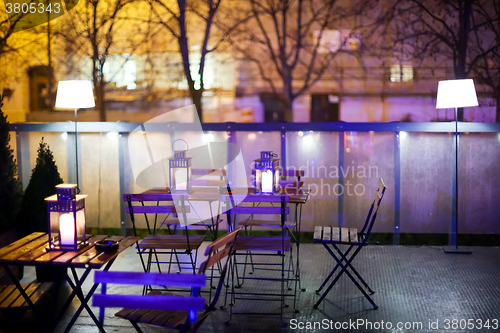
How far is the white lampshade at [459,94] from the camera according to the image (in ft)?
18.4

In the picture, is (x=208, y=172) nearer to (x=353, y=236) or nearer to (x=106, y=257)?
(x=353, y=236)

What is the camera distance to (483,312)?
4145 millimetres

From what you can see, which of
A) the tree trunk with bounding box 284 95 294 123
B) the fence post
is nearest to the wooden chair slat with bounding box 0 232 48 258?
the tree trunk with bounding box 284 95 294 123

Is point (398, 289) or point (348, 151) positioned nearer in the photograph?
point (398, 289)

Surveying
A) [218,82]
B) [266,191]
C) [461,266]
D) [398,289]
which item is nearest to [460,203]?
[461,266]

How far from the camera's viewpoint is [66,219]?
3.43 meters

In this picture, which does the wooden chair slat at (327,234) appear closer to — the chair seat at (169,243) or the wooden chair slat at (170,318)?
the chair seat at (169,243)

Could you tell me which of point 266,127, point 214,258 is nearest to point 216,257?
point 214,258

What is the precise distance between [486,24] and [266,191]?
3903 mm

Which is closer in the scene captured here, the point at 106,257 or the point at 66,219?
the point at 106,257

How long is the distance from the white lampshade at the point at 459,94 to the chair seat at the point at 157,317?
4.14m

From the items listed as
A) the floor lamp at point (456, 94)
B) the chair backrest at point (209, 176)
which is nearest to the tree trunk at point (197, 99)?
the chair backrest at point (209, 176)

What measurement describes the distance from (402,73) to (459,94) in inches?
36.6

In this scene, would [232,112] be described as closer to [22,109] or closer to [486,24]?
[22,109]
